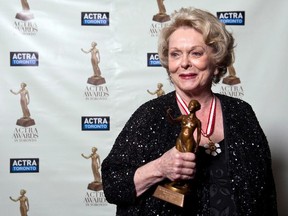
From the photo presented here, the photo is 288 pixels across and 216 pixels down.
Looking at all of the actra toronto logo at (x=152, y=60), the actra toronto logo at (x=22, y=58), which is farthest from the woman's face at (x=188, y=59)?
the actra toronto logo at (x=22, y=58)

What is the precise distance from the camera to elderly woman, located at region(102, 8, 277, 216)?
3.21ft

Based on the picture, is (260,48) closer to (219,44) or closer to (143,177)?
(219,44)

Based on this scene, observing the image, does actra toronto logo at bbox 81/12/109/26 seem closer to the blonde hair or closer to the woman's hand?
the blonde hair

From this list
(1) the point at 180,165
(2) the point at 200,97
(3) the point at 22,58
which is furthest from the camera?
(3) the point at 22,58

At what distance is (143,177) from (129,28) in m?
1.18

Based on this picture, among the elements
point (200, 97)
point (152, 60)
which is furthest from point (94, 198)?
point (200, 97)

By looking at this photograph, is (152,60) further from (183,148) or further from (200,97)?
(183,148)

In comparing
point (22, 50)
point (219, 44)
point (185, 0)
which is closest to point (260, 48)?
point (185, 0)

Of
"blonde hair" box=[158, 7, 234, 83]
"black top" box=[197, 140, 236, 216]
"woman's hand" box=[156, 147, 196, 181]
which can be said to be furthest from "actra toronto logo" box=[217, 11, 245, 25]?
"woman's hand" box=[156, 147, 196, 181]

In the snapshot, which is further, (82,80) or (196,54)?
(82,80)

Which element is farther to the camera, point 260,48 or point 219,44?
point 260,48

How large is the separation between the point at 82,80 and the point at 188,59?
41.4 inches

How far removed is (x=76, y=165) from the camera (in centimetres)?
201

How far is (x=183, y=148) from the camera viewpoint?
0.86m
